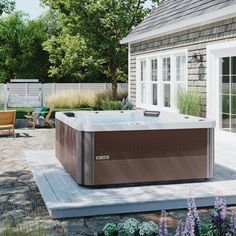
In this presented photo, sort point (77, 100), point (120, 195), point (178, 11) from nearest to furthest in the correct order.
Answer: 1. point (120, 195)
2. point (178, 11)
3. point (77, 100)

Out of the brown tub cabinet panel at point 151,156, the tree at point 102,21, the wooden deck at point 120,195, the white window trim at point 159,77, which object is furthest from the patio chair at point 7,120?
the tree at point 102,21

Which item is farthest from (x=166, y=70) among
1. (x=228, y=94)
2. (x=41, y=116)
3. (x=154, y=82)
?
(x=41, y=116)

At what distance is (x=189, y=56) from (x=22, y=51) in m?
25.9

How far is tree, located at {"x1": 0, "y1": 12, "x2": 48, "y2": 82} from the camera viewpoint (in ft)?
115

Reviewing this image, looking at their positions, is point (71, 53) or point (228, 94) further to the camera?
point (71, 53)

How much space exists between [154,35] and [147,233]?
10.4m

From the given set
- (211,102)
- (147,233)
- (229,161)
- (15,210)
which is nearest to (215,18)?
(211,102)

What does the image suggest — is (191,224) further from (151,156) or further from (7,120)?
(7,120)

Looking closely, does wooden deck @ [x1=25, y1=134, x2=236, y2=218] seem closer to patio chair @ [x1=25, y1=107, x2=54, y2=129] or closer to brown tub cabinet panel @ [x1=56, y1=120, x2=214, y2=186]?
brown tub cabinet panel @ [x1=56, y1=120, x2=214, y2=186]

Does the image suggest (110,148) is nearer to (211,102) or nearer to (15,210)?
(15,210)

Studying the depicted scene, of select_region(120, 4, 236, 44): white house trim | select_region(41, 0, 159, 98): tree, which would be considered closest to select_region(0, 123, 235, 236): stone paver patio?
select_region(120, 4, 236, 44): white house trim

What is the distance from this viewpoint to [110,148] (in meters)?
6.32

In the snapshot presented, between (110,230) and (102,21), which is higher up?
(102,21)

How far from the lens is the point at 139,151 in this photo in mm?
6445
